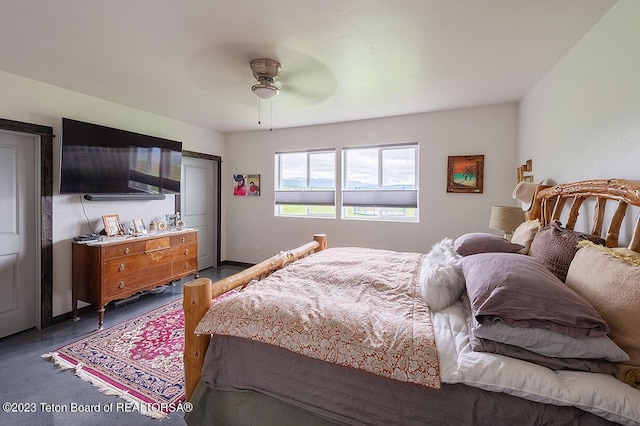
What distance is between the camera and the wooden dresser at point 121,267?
→ 9.36ft

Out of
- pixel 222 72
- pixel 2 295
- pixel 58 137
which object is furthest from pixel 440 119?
pixel 2 295

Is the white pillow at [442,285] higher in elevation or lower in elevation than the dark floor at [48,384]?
higher

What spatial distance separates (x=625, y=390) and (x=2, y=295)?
14.7ft

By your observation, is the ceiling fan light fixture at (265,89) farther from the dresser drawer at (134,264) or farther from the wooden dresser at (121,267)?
the dresser drawer at (134,264)

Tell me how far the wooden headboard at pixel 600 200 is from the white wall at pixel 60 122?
460cm

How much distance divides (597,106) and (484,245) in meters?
1.15

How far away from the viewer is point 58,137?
2.94 meters

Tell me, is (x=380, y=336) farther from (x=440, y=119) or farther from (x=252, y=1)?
(x=440, y=119)

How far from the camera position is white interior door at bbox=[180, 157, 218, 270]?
181 inches

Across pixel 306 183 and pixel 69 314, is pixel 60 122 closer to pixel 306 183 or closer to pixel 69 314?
pixel 69 314

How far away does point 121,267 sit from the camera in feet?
9.89

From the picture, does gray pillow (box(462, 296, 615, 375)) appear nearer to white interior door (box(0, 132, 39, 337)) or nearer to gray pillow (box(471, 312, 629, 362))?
gray pillow (box(471, 312, 629, 362))

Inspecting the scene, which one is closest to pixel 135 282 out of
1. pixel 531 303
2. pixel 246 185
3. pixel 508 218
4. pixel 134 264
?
pixel 134 264

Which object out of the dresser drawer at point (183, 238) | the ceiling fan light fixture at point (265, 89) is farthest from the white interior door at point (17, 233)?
the ceiling fan light fixture at point (265, 89)
